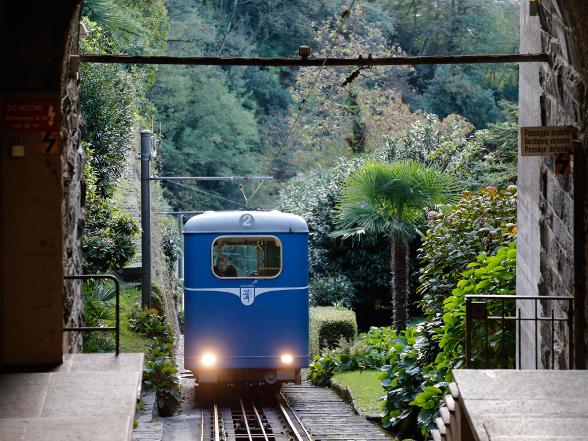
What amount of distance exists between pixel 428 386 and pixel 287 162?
3564 centimetres

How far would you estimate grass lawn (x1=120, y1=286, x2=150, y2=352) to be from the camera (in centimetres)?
1655

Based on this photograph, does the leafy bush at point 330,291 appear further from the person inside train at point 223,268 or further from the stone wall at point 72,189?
the stone wall at point 72,189

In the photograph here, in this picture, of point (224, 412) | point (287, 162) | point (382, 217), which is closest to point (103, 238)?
point (224, 412)

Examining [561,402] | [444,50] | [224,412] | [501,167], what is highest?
[444,50]

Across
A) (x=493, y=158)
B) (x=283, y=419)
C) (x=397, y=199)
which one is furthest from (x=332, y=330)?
(x=283, y=419)

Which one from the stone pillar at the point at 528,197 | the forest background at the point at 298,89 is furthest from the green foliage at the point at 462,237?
the forest background at the point at 298,89

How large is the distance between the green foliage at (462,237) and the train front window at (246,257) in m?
2.52

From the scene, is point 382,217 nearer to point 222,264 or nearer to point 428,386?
point 222,264

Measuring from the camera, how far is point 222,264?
15516 mm

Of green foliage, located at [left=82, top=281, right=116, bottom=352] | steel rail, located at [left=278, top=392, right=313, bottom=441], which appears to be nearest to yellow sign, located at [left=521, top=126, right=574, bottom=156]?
steel rail, located at [left=278, top=392, right=313, bottom=441]

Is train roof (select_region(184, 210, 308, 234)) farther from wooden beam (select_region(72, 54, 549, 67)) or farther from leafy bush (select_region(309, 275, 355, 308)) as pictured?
leafy bush (select_region(309, 275, 355, 308))

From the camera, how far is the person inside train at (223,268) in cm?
1548

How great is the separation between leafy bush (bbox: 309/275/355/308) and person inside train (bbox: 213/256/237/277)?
1068 cm

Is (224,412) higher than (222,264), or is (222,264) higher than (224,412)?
(222,264)
